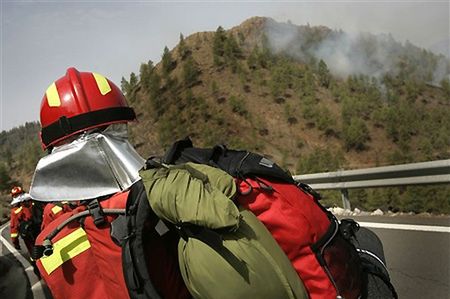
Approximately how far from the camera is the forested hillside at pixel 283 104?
209 feet

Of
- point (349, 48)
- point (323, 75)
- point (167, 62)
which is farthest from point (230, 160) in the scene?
point (349, 48)

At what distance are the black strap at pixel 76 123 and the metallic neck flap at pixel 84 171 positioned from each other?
2.2 inches

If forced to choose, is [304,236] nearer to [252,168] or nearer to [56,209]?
[252,168]

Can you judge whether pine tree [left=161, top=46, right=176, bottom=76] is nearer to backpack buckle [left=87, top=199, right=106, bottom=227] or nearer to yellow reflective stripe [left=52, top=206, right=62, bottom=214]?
yellow reflective stripe [left=52, top=206, right=62, bottom=214]

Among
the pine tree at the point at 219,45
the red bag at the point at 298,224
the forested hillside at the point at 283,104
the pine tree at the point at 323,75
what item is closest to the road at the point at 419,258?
the red bag at the point at 298,224

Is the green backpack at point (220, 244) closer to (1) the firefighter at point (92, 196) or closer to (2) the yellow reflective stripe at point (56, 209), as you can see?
(1) the firefighter at point (92, 196)

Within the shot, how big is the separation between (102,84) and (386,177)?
606cm

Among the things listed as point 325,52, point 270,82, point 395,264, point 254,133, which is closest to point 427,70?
point 325,52

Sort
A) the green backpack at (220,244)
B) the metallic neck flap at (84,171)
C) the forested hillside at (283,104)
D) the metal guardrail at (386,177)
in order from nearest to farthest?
the green backpack at (220,244), the metallic neck flap at (84,171), the metal guardrail at (386,177), the forested hillside at (283,104)

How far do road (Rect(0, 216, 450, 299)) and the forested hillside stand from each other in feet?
128

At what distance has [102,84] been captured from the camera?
2.26 meters

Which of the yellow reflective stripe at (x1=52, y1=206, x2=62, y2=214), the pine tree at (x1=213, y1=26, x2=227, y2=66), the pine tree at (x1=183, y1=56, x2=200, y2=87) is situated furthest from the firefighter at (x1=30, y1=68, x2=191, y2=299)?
the pine tree at (x1=213, y1=26, x2=227, y2=66)

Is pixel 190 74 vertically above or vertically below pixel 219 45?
below

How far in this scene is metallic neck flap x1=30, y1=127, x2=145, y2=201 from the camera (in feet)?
6.47
